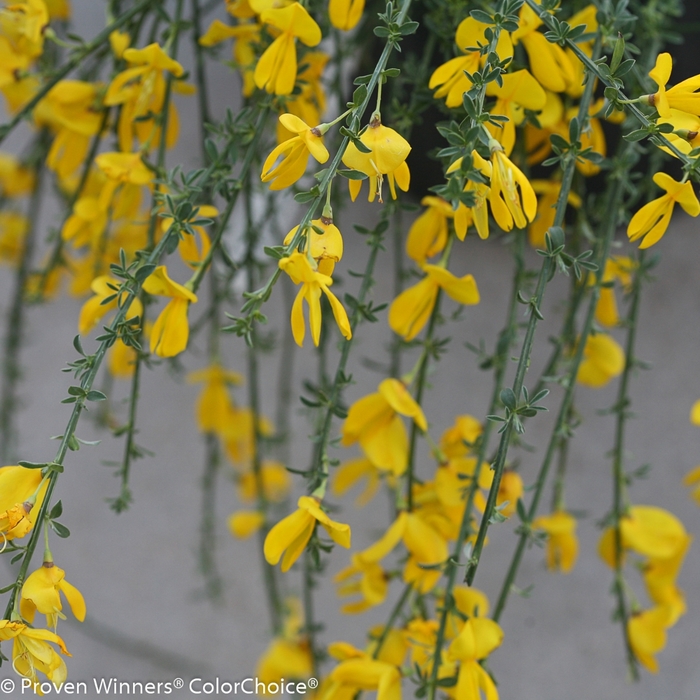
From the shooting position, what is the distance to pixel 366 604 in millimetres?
383

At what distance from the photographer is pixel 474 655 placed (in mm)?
307

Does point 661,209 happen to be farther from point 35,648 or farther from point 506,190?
point 35,648

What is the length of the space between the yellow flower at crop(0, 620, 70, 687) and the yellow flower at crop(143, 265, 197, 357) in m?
0.11

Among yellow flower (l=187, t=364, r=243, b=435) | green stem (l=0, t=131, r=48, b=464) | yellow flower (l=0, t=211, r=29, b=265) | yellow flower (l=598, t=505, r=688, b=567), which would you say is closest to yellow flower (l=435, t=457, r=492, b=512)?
yellow flower (l=598, t=505, r=688, b=567)

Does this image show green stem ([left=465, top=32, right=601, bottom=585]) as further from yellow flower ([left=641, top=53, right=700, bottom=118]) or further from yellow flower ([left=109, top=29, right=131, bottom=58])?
yellow flower ([left=109, top=29, right=131, bottom=58])

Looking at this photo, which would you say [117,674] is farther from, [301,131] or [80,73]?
[301,131]

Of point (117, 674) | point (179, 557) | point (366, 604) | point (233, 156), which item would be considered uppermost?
point (233, 156)

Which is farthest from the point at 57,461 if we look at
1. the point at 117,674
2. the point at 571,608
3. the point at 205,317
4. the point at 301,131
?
the point at 117,674

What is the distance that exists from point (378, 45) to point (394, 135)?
285 millimetres

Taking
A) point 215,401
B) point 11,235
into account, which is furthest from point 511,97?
point 11,235

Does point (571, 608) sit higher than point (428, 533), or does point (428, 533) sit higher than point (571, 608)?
point (428, 533)

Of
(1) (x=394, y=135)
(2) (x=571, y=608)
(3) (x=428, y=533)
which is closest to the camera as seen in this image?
(1) (x=394, y=135)

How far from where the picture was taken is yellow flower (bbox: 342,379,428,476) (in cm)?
35

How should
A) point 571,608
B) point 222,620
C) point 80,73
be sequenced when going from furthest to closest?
1. point 222,620
2. point 571,608
3. point 80,73
